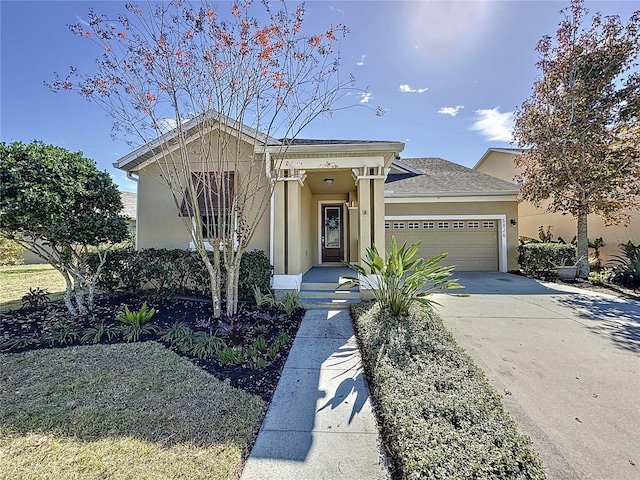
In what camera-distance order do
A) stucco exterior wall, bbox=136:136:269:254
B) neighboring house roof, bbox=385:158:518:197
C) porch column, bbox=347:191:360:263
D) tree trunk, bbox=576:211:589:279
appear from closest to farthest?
stucco exterior wall, bbox=136:136:269:254 → tree trunk, bbox=576:211:589:279 → porch column, bbox=347:191:360:263 → neighboring house roof, bbox=385:158:518:197

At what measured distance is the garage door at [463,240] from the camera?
40.5 feet

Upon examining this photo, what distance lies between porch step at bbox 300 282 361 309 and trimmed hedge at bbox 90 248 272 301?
1035mm

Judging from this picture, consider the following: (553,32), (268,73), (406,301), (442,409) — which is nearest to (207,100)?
(268,73)

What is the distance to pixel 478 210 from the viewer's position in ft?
40.3

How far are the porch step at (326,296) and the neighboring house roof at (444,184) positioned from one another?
622 cm

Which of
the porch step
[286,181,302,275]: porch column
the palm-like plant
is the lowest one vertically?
the porch step

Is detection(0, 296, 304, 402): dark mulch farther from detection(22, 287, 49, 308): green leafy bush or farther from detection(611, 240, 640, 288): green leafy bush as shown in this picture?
detection(611, 240, 640, 288): green leafy bush

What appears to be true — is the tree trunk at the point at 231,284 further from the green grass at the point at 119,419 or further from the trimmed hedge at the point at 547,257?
the trimmed hedge at the point at 547,257

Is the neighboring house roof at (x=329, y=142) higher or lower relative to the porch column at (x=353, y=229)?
higher

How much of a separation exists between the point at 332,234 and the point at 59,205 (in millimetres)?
9076

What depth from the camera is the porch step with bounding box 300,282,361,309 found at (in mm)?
6836

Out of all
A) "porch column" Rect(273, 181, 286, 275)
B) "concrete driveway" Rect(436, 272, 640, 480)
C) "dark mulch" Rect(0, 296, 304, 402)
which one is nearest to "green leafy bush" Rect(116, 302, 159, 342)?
"dark mulch" Rect(0, 296, 304, 402)

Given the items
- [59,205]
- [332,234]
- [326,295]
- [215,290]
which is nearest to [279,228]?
[326,295]

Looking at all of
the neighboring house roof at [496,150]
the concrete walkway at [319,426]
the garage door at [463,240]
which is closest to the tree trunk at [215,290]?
the concrete walkway at [319,426]
